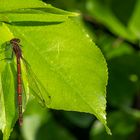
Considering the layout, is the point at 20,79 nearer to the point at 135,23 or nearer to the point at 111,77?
the point at 111,77

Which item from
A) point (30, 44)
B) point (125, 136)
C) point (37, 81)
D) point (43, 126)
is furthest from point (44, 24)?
point (125, 136)

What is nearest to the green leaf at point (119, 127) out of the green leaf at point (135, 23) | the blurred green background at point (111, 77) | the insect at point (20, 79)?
the blurred green background at point (111, 77)

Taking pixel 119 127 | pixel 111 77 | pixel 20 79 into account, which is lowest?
pixel 119 127

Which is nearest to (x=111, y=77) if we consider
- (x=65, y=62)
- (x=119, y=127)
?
(x=119, y=127)

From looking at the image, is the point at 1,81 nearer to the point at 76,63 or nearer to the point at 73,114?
the point at 76,63

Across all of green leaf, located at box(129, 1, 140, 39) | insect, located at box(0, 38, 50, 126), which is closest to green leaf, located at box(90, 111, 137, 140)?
green leaf, located at box(129, 1, 140, 39)

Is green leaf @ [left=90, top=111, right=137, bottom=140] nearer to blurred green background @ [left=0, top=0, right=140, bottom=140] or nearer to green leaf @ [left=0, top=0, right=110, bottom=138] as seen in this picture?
blurred green background @ [left=0, top=0, right=140, bottom=140]
